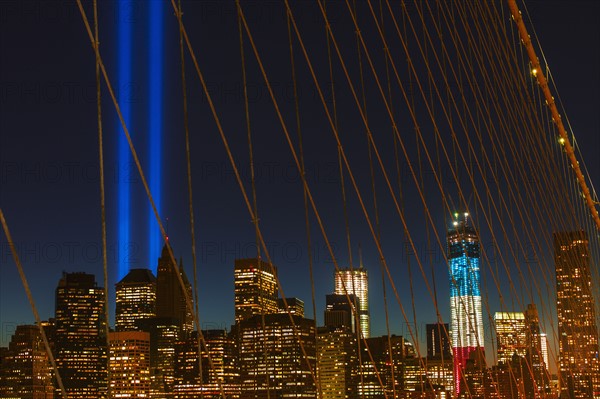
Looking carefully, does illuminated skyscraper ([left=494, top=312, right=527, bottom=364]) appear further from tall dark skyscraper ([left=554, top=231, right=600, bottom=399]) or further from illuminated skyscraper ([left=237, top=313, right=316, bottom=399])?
illuminated skyscraper ([left=237, top=313, right=316, bottom=399])

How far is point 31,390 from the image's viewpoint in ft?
172

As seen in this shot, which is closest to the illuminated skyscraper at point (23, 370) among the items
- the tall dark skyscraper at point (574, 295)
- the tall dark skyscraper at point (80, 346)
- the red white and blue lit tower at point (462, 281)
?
the tall dark skyscraper at point (80, 346)

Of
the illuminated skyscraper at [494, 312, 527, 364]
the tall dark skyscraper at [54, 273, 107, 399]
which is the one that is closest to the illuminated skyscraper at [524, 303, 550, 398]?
the illuminated skyscraper at [494, 312, 527, 364]

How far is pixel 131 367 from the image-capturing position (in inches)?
2261

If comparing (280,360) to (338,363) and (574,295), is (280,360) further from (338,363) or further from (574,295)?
(574,295)

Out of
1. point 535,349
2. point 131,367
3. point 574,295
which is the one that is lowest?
point 535,349

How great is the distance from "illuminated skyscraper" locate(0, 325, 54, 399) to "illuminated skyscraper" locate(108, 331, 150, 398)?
4011 millimetres

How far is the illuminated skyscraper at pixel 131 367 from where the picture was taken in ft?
182

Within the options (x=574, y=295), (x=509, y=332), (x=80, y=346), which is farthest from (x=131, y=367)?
(x=509, y=332)

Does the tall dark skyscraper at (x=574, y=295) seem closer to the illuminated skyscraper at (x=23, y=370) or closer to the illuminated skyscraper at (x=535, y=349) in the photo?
the illuminated skyscraper at (x=535, y=349)

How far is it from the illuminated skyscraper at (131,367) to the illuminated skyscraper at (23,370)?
13.2ft

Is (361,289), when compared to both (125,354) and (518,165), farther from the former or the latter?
(518,165)

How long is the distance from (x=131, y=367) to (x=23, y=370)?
6.80 metres

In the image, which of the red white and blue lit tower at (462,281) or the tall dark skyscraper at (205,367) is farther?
the tall dark skyscraper at (205,367)
